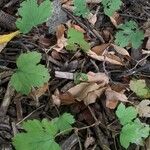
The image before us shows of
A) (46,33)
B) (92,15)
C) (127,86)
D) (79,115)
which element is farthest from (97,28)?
(79,115)

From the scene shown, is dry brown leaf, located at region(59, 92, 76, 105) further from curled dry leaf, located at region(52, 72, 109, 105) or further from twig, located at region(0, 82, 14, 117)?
twig, located at region(0, 82, 14, 117)

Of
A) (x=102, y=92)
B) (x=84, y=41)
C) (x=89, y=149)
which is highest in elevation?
(x=84, y=41)

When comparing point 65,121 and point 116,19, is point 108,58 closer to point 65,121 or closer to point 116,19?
point 116,19

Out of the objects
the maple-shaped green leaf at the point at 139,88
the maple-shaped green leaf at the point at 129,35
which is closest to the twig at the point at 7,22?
the maple-shaped green leaf at the point at 129,35

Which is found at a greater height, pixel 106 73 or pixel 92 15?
pixel 92 15

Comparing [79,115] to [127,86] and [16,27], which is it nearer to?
[127,86]

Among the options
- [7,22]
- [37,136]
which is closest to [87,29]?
[7,22]

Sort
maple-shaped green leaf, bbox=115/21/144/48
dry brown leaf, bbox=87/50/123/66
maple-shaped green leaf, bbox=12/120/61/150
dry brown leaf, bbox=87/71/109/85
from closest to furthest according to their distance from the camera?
maple-shaped green leaf, bbox=12/120/61/150 < dry brown leaf, bbox=87/71/109/85 < dry brown leaf, bbox=87/50/123/66 < maple-shaped green leaf, bbox=115/21/144/48

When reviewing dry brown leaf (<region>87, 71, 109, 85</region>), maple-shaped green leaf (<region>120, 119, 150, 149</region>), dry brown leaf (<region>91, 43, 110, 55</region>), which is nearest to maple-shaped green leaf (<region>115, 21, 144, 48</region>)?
dry brown leaf (<region>91, 43, 110, 55</region>)
